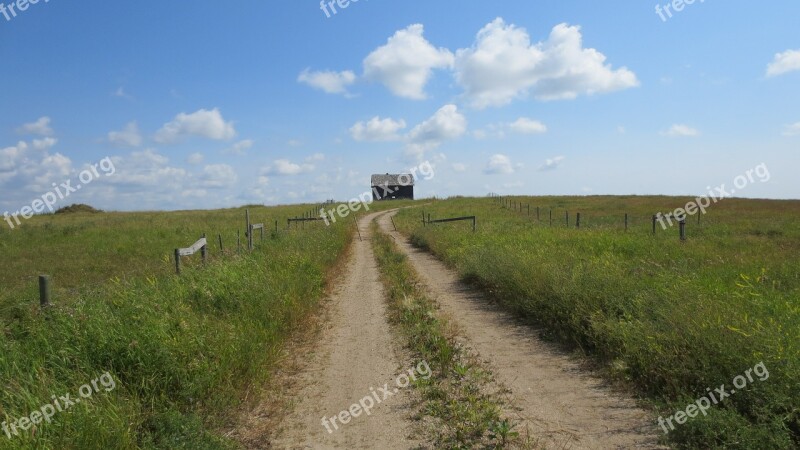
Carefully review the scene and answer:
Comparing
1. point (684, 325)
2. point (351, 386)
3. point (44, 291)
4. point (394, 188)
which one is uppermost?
point (394, 188)

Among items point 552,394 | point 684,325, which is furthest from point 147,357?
point 684,325

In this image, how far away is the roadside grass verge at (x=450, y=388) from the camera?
3.95m

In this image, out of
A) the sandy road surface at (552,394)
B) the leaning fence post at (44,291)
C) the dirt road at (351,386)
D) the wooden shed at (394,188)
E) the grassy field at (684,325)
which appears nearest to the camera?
the grassy field at (684,325)

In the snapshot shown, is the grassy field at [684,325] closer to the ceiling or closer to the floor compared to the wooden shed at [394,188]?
closer to the floor

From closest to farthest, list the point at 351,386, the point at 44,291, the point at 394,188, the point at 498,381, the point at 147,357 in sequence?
the point at 147,357 → the point at 498,381 → the point at 351,386 → the point at 44,291 → the point at 394,188

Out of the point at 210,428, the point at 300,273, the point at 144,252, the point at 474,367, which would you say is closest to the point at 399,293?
the point at 300,273

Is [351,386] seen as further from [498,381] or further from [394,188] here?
[394,188]

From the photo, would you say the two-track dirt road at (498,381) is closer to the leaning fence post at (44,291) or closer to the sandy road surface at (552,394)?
the sandy road surface at (552,394)

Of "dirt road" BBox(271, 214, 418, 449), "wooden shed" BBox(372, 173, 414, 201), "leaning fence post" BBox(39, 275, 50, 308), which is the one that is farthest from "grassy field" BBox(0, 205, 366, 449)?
"wooden shed" BBox(372, 173, 414, 201)

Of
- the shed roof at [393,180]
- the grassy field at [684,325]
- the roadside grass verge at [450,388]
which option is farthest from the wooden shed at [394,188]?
the roadside grass verge at [450,388]

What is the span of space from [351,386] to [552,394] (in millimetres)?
2162

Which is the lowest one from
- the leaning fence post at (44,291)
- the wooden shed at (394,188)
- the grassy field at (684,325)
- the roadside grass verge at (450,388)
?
the roadside grass verge at (450,388)

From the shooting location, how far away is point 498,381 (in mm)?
5188

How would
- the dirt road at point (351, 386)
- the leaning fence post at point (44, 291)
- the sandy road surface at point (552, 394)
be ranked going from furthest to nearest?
1. the leaning fence post at point (44, 291)
2. the dirt road at point (351, 386)
3. the sandy road surface at point (552, 394)
